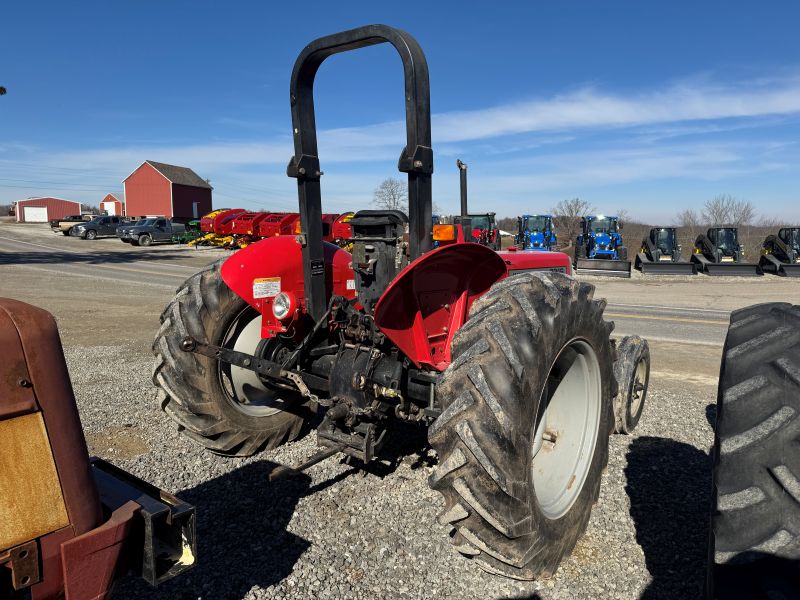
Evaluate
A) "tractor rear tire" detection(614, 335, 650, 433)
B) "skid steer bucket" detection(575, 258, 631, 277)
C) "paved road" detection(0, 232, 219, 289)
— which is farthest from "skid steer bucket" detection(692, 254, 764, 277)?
"paved road" detection(0, 232, 219, 289)

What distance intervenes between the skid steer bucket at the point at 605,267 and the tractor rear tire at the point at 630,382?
16.3m

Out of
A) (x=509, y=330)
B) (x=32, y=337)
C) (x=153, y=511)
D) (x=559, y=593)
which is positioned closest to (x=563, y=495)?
(x=559, y=593)

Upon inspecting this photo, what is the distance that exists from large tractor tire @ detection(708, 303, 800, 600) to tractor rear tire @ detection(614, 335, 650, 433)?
7.61 ft

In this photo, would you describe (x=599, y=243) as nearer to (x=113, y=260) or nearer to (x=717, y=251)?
(x=717, y=251)

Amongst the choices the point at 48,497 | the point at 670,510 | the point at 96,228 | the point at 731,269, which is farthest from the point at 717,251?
the point at 96,228

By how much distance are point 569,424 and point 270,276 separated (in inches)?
79.5

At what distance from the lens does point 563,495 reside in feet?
9.82

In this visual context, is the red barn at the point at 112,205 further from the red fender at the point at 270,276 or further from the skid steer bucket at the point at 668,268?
the red fender at the point at 270,276

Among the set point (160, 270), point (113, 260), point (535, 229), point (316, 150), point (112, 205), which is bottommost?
point (160, 270)

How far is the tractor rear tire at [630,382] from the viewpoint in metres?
4.37

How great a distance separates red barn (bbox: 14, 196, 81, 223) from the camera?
77188 mm

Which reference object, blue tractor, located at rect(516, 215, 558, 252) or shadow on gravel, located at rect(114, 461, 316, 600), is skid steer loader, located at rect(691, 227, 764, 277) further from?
shadow on gravel, located at rect(114, 461, 316, 600)

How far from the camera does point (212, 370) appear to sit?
12.3ft

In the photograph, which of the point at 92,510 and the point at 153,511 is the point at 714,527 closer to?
the point at 153,511
